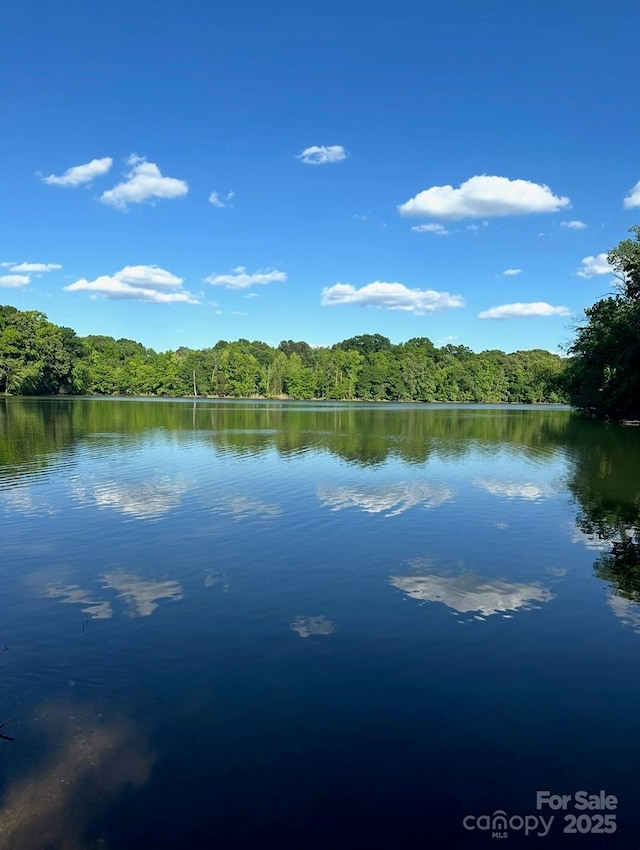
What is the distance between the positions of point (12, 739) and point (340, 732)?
12.0ft

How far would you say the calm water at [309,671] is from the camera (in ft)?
17.3

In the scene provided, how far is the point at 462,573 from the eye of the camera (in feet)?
39.2

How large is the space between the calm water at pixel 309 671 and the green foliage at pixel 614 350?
38482 mm

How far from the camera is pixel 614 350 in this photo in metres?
55.9

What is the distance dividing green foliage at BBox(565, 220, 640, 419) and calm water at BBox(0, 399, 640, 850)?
126ft

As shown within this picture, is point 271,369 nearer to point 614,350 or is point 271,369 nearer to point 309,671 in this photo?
point 614,350

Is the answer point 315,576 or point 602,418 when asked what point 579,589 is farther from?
point 602,418

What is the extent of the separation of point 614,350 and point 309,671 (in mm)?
57825

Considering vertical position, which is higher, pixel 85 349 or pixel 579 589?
pixel 85 349

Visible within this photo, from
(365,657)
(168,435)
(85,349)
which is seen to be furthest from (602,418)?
(85,349)

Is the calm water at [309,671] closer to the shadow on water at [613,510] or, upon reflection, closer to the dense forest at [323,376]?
the shadow on water at [613,510]

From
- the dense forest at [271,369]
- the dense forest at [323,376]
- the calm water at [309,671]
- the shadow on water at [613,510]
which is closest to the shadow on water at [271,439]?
the shadow on water at [613,510]

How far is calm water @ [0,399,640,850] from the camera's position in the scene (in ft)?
17.3

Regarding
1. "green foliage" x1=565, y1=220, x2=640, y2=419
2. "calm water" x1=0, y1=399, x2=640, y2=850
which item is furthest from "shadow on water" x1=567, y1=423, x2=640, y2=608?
"green foliage" x1=565, y1=220, x2=640, y2=419
